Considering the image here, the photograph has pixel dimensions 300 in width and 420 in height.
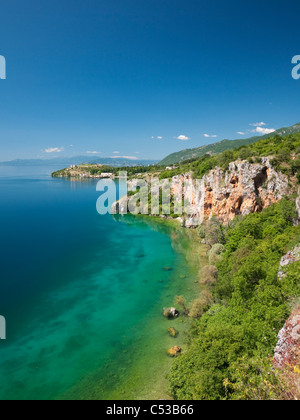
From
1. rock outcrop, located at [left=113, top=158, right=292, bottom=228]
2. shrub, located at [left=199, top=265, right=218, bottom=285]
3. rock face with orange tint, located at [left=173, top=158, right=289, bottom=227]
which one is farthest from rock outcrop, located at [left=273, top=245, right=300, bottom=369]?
rock face with orange tint, located at [left=173, top=158, right=289, bottom=227]

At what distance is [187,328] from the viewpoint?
2231 centimetres

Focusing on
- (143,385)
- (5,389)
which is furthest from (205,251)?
(5,389)

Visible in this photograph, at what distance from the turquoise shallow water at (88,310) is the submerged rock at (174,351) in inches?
23.8

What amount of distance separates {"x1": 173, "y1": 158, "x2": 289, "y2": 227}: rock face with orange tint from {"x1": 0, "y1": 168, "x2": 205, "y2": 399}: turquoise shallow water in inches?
396

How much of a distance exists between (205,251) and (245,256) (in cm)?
1761

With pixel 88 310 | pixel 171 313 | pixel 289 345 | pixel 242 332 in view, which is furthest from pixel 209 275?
pixel 289 345

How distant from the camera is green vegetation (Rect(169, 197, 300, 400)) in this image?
999 cm

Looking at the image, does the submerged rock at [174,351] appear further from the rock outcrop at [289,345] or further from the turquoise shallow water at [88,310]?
the rock outcrop at [289,345]

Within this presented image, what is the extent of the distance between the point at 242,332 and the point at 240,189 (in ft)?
97.2

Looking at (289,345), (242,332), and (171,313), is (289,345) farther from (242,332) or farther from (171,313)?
(171,313)

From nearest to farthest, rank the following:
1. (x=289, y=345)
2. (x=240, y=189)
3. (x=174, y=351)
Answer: (x=289, y=345), (x=174, y=351), (x=240, y=189)

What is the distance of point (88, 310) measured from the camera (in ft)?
88.5

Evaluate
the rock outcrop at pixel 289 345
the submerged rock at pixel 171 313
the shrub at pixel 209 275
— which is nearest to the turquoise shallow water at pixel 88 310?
the submerged rock at pixel 171 313
